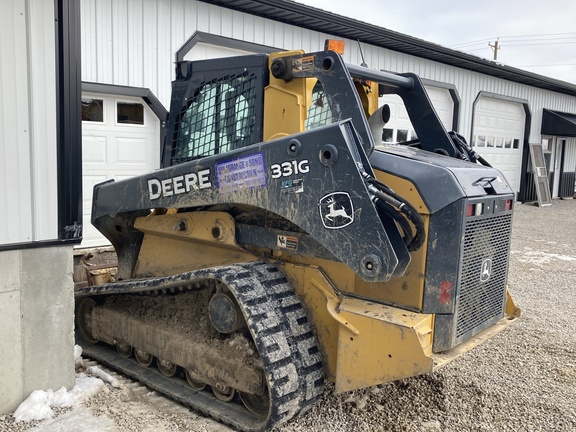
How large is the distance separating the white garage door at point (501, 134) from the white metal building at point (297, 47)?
0.11 ft

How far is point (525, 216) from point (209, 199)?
14832 mm

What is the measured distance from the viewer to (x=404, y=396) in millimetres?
4133

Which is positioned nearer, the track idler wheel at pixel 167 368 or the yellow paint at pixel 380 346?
the yellow paint at pixel 380 346

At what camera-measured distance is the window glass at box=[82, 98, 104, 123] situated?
820 cm

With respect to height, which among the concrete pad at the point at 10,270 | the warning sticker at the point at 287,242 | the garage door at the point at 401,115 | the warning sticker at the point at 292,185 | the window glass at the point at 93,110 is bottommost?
the concrete pad at the point at 10,270

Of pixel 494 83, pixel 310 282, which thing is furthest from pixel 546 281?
pixel 494 83

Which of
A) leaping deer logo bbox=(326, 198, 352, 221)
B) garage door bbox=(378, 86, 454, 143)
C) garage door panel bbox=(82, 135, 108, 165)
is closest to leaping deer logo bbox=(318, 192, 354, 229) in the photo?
leaping deer logo bbox=(326, 198, 352, 221)

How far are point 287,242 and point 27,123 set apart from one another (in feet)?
6.09

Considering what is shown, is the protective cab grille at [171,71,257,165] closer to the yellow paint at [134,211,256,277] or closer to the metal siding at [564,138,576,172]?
the yellow paint at [134,211,256,277]

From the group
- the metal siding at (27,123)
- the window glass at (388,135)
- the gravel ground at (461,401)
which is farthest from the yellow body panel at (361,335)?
the window glass at (388,135)

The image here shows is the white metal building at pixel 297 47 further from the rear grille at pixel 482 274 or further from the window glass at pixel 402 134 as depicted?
the rear grille at pixel 482 274

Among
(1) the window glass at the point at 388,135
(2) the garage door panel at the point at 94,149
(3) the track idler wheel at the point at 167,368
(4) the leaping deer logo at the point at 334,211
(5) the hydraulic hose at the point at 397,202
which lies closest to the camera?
(5) the hydraulic hose at the point at 397,202

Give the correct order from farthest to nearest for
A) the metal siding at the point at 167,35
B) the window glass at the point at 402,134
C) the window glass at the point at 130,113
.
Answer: the window glass at the point at 402,134 < the window glass at the point at 130,113 < the metal siding at the point at 167,35

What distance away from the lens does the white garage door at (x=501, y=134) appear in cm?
1791
